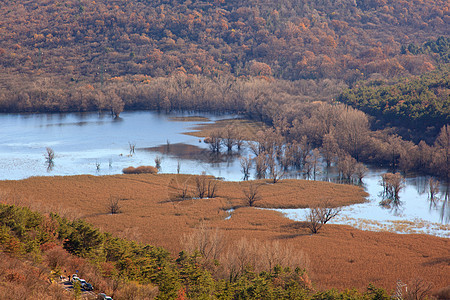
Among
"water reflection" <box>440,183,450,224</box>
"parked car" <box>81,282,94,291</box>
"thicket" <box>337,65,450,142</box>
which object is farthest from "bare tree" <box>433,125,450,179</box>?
"parked car" <box>81,282,94,291</box>

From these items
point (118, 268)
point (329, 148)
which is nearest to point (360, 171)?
point (329, 148)

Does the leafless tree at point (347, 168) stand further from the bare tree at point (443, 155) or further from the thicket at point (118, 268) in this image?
the thicket at point (118, 268)

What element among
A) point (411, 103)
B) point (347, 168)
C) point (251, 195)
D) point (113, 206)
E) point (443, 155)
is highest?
point (411, 103)

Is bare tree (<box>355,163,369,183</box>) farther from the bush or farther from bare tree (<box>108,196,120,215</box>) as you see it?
bare tree (<box>108,196,120,215</box>)

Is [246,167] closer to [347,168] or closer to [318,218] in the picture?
[347,168]

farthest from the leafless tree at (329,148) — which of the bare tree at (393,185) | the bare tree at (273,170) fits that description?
the bare tree at (393,185)

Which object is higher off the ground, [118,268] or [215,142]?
[215,142]
